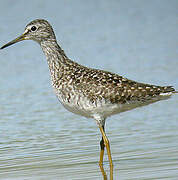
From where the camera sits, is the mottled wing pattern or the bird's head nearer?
the mottled wing pattern

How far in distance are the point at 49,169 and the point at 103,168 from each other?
83cm

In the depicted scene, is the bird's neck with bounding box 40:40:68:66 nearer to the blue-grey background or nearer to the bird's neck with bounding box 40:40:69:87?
the bird's neck with bounding box 40:40:69:87

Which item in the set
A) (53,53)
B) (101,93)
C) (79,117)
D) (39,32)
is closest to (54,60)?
(53,53)

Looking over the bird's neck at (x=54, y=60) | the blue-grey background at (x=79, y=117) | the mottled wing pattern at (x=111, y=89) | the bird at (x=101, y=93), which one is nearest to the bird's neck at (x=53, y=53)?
the bird's neck at (x=54, y=60)

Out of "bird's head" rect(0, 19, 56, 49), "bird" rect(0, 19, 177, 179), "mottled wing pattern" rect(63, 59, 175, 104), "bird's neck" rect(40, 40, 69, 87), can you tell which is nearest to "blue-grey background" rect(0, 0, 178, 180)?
"bird" rect(0, 19, 177, 179)

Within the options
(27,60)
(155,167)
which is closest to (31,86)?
(27,60)

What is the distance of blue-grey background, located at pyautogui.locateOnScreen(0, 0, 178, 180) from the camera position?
30.4 feet

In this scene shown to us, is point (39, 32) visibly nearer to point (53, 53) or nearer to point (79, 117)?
point (53, 53)

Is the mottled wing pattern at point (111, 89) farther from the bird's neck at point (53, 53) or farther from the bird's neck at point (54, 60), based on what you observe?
the bird's neck at point (53, 53)

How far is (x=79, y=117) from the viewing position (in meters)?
12.2

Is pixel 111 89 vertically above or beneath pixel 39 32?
beneath

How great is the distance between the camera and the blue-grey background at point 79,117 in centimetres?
926

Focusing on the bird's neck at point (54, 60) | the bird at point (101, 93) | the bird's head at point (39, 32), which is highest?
the bird's head at point (39, 32)

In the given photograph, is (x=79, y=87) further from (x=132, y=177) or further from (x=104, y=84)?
(x=132, y=177)
